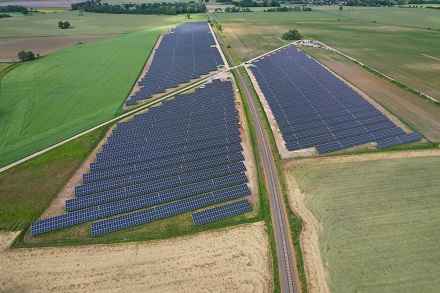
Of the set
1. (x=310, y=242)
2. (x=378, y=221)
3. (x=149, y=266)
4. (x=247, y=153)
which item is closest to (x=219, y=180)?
(x=247, y=153)

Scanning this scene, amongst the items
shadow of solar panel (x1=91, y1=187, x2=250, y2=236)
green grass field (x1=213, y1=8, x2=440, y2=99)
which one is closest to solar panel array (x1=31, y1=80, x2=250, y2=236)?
shadow of solar panel (x1=91, y1=187, x2=250, y2=236)

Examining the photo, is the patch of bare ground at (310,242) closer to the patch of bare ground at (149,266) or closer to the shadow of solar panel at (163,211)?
the patch of bare ground at (149,266)

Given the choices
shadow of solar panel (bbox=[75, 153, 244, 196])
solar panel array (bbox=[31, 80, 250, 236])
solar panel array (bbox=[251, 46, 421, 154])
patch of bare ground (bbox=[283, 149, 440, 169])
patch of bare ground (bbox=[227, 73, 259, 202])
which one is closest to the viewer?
solar panel array (bbox=[31, 80, 250, 236])

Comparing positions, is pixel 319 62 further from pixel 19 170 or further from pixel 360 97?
pixel 19 170

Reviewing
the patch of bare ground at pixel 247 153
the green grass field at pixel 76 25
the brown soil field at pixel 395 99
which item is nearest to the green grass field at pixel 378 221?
the patch of bare ground at pixel 247 153

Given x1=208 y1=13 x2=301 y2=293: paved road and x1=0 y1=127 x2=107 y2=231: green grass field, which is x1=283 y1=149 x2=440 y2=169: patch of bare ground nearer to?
x1=208 y1=13 x2=301 y2=293: paved road

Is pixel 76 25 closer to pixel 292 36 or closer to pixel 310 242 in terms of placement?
pixel 292 36
